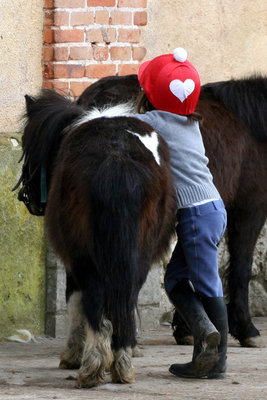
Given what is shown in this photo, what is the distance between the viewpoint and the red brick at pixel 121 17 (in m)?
7.01

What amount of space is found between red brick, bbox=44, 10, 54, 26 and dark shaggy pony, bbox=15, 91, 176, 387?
6.73 feet

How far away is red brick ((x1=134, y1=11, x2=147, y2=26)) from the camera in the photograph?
7141 millimetres

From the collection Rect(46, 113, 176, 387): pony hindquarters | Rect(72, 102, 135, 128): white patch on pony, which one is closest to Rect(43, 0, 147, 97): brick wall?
Rect(72, 102, 135, 128): white patch on pony

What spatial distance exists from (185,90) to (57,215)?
935 millimetres

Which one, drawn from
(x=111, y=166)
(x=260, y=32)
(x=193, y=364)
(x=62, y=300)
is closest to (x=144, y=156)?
(x=111, y=166)

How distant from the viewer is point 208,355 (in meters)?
4.93

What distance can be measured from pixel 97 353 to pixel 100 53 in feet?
9.81

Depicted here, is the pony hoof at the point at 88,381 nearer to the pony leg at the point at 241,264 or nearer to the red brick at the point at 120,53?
the pony leg at the point at 241,264

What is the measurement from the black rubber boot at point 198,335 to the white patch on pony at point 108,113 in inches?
37.6

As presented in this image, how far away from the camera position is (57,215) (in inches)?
189

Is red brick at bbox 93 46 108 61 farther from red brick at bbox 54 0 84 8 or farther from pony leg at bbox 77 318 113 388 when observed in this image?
pony leg at bbox 77 318 113 388

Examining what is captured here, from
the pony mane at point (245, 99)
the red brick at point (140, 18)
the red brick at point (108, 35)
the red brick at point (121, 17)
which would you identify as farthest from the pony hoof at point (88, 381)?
the red brick at point (140, 18)

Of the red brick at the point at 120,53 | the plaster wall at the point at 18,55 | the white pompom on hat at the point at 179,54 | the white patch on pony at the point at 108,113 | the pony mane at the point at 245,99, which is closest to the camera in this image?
the white patch on pony at the point at 108,113

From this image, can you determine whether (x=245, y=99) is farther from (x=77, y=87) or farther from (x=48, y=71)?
(x=48, y=71)
